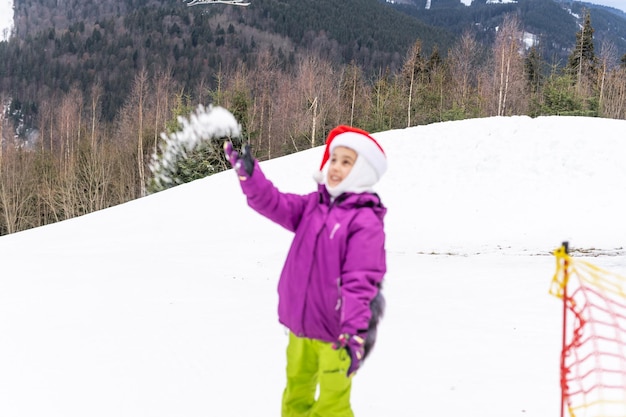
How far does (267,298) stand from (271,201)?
4.60 m

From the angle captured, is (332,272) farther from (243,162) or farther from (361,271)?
(243,162)

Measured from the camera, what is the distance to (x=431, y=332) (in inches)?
206

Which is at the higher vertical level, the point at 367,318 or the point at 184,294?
the point at 367,318

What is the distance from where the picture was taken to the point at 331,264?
2.38 metres

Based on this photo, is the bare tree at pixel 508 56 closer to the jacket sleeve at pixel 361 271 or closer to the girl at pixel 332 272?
the girl at pixel 332 272

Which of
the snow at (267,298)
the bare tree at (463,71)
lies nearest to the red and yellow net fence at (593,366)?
the snow at (267,298)

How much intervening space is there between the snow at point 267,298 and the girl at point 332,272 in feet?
4.04

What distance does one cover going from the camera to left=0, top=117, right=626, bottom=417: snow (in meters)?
3.82

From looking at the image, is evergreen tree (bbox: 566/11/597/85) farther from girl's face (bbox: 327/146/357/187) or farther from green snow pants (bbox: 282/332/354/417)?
green snow pants (bbox: 282/332/354/417)

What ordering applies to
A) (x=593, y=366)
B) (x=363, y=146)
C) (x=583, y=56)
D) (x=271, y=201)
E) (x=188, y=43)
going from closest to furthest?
(x=363, y=146), (x=271, y=201), (x=593, y=366), (x=583, y=56), (x=188, y=43)

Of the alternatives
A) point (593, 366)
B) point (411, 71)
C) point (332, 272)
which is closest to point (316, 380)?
point (332, 272)

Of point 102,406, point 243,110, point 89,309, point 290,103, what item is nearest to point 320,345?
point 102,406

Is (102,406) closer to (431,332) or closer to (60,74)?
(431,332)

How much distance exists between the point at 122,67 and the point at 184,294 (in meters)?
98.1
